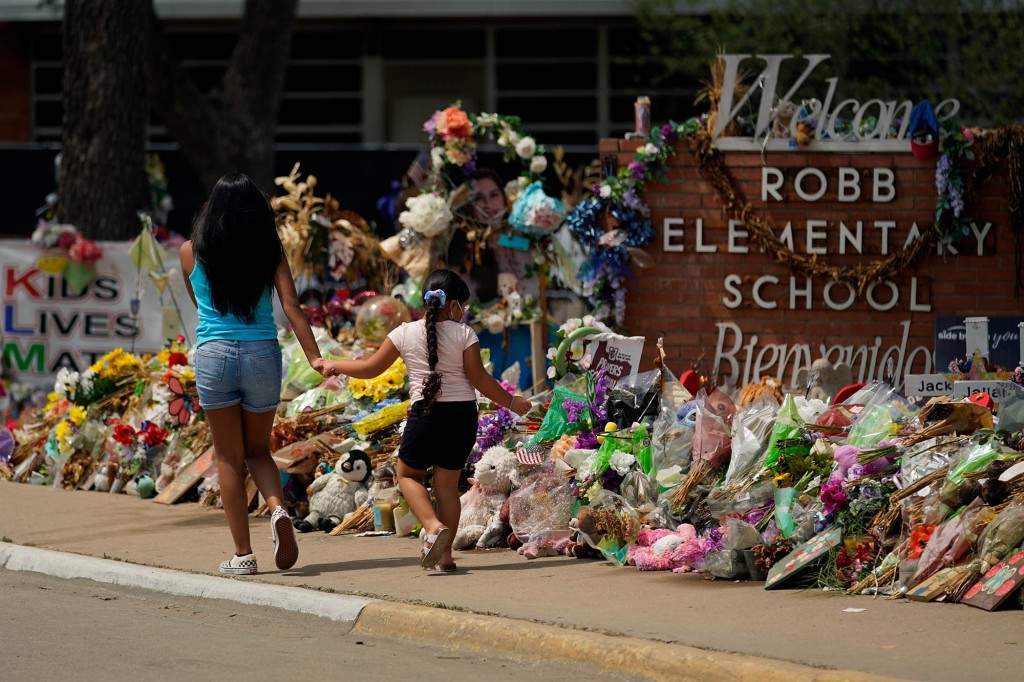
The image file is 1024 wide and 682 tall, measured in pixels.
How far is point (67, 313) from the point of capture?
497 inches

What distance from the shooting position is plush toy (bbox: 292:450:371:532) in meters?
8.77

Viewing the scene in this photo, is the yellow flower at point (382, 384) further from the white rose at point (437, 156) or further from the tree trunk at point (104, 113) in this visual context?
the tree trunk at point (104, 113)

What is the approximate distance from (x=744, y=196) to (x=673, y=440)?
9.57 feet

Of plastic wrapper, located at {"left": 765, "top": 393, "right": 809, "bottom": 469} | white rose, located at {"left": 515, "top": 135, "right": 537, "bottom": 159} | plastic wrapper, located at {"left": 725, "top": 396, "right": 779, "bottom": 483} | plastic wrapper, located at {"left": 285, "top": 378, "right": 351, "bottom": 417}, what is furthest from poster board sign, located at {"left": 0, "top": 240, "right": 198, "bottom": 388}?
plastic wrapper, located at {"left": 765, "top": 393, "right": 809, "bottom": 469}

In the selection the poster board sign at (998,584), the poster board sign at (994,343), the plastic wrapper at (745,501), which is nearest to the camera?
the poster board sign at (998,584)

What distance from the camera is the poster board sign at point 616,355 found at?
8.30 metres

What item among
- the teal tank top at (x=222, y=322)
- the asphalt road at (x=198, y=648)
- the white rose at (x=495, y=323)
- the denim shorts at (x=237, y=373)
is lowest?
the asphalt road at (x=198, y=648)

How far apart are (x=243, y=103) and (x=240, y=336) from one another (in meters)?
10.9

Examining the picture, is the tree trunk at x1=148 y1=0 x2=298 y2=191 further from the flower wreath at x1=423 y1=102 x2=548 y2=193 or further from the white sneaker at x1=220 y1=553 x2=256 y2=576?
the white sneaker at x1=220 y1=553 x2=256 y2=576

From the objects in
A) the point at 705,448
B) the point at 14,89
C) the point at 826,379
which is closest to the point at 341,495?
the point at 705,448

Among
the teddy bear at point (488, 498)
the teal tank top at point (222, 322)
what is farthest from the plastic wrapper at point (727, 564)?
the teal tank top at point (222, 322)

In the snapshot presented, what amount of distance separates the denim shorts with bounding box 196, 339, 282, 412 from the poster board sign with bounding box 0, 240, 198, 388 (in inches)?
217

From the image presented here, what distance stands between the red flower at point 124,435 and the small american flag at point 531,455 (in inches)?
135

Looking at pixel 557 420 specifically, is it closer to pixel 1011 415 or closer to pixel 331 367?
pixel 331 367
